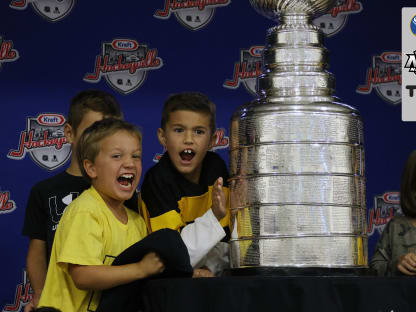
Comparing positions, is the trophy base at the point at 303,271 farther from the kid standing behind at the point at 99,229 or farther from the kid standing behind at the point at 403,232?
the kid standing behind at the point at 403,232

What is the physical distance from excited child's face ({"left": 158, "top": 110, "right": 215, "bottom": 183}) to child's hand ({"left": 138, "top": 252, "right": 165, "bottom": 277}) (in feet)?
2.09

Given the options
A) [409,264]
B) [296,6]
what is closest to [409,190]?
[409,264]

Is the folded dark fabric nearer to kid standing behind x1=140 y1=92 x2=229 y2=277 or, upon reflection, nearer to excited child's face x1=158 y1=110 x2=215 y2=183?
kid standing behind x1=140 y1=92 x2=229 y2=277

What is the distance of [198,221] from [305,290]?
0.42 meters

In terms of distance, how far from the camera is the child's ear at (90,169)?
180cm

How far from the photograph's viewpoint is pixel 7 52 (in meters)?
3.63

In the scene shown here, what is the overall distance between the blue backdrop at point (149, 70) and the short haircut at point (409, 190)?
1.33 meters

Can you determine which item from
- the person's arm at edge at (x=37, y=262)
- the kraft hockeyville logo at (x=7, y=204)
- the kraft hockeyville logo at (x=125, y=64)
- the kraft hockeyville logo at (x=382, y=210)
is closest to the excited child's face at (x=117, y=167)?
the person's arm at edge at (x=37, y=262)

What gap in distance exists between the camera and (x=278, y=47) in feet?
5.37

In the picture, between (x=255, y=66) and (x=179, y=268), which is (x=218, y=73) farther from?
(x=179, y=268)

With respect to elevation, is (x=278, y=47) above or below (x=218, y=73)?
below

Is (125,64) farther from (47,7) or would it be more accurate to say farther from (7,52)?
(7,52)

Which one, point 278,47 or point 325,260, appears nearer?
point 325,260

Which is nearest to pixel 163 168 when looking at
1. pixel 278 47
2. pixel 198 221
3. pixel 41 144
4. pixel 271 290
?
pixel 198 221
